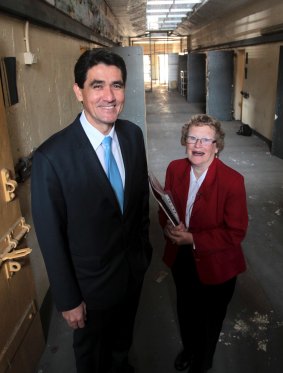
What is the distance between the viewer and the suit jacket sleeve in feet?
4.09

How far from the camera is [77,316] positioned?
1.47 meters

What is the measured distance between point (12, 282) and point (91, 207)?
0.73 meters

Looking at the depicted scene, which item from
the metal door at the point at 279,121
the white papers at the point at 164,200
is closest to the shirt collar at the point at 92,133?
the white papers at the point at 164,200

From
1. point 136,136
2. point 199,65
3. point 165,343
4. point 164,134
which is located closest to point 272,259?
point 165,343

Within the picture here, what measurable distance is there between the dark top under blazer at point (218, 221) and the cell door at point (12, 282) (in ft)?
2.86

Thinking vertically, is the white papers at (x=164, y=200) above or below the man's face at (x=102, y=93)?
below

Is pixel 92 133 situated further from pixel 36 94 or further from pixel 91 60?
pixel 36 94

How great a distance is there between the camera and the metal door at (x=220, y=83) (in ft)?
30.3

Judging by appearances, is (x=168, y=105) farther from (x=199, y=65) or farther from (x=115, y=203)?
(x=115, y=203)

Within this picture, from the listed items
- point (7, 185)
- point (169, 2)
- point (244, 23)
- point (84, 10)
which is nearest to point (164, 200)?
point (7, 185)

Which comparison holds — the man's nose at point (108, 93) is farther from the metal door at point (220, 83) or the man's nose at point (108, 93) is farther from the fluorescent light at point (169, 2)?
the metal door at point (220, 83)

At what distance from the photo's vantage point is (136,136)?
164 centimetres

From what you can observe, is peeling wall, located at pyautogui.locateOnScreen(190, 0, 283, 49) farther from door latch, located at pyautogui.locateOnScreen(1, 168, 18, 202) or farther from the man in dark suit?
door latch, located at pyautogui.locateOnScreen(1, 168, 18, 202)

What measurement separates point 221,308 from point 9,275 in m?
1.14
